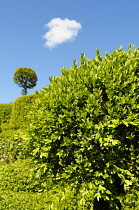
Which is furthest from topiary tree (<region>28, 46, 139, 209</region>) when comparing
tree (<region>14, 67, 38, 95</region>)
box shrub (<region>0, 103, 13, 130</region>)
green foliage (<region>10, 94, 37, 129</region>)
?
tree (<region>14, 67, 38, 95</region>)

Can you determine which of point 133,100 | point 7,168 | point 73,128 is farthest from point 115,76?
point 7,168

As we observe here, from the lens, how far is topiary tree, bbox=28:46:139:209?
3.94 m

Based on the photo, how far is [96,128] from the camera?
3.88 m

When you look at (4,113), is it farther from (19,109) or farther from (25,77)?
(25,77)

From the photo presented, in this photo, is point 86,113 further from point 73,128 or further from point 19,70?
point 19,70

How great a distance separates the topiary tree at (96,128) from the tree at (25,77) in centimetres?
4430

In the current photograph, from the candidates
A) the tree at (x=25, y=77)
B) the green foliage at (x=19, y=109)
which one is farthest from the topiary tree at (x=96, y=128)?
the tree at (x=25, y=77)

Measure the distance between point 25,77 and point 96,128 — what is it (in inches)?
A: 1801

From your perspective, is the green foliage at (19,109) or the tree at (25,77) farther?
the tree at (25,77)

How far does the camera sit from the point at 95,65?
15.2 feet

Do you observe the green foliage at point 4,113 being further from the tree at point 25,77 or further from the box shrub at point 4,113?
the tree at point 25,77

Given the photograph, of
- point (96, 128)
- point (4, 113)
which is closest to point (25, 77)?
point (4, 113)

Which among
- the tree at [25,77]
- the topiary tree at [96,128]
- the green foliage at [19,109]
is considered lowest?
the topiary tree at [96,128]

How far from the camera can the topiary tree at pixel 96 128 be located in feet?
12.9
